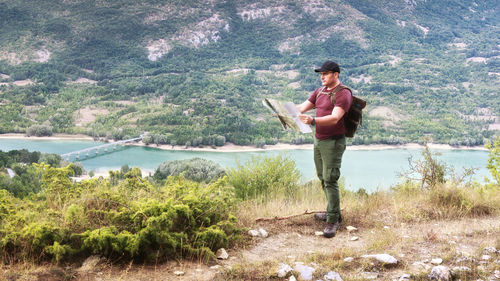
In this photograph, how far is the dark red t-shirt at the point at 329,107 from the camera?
313 cm

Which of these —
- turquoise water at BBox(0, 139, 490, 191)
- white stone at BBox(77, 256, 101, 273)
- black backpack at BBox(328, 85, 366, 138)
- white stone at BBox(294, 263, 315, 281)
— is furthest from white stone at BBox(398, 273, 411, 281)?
turquoise water at BBox(0, 139, 490, 191)

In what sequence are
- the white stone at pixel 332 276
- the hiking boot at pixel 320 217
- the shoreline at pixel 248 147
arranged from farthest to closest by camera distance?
1. the shoreline at pixel 248 147
2. the hiking boot at pixel 320 217
3. the white stone at pixel 332 276

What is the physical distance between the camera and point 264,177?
5.89 metres

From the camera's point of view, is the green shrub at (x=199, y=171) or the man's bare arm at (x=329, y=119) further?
the green shrub at (x=199, y=171)

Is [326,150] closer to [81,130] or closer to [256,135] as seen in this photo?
[256,135]

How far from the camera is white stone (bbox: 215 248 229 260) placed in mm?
2861

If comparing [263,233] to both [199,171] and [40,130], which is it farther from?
[40,130]

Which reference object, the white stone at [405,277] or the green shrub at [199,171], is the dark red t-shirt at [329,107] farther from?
the green shrub at [199,171]

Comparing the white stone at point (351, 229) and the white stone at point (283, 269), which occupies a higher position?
the white stone at point (283, 269)

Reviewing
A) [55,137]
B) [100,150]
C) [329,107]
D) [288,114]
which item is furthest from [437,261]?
[55,137]

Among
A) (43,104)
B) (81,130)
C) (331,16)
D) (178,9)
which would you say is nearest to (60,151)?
(81,130)

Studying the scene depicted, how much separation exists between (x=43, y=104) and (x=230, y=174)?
8072 centimetres

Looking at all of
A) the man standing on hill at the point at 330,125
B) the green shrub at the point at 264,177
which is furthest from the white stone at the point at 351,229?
the green shrub at the point at 264,177

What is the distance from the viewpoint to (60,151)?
2190 inches
